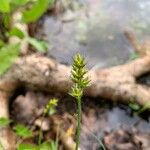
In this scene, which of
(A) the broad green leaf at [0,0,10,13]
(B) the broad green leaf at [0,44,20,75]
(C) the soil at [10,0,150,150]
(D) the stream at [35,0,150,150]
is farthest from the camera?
(D) the stream at [35,0,150,150]

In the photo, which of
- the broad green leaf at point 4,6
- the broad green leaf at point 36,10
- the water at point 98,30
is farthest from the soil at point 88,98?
the broad green leaf at point 4,6

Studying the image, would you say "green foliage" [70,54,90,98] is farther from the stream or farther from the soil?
the stream

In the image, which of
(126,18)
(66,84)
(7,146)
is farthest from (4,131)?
(126,18)

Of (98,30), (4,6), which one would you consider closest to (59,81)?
(4,6)

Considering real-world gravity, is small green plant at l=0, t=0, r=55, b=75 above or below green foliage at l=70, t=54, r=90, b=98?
above

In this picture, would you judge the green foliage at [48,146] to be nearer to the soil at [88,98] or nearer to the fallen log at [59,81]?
the soil at [88,98]

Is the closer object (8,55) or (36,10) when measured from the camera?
(8,55)

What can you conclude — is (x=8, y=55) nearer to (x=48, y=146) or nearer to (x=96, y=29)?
(x=48, y=146)

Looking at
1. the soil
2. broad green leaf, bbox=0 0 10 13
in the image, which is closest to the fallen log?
the soil

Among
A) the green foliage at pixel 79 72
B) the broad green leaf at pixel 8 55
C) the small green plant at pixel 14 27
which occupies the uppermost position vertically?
the small green plant at pixel 14 27

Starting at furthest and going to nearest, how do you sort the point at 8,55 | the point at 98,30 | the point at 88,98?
the point at 98,30
the point at 88,98
the point at 8,55

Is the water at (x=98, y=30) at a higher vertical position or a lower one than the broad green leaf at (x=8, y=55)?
higher
